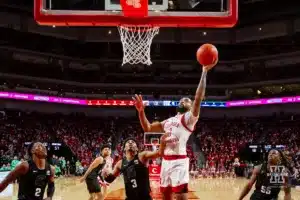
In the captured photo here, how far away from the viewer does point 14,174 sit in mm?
4957

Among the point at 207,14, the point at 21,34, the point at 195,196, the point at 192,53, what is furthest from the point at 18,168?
the point at 192,53

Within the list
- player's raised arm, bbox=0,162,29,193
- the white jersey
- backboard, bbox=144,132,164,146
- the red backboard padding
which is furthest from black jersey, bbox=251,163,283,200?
backboard, bbox=144,132,164,146

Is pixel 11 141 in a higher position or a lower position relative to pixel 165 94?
lower

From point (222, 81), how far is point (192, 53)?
10.3 ft

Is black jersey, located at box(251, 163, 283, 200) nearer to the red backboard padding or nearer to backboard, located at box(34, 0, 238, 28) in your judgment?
backboard, located at box(34, 0, 238, 28)

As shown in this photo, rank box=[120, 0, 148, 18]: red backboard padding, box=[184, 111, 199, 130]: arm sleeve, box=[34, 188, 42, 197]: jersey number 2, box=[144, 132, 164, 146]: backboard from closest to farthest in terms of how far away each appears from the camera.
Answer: box=[34, 188, 42, 197]: jersey number 2
box=[184, 111, 199, 130]: arm sleeve
box=[120, 0, 148, 18]: red backboard padding
box=[144, 132, 164, 146]: backboard

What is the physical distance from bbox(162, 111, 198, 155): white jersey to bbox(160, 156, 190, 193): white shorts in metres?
0.09

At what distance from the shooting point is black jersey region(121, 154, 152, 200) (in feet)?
17.5

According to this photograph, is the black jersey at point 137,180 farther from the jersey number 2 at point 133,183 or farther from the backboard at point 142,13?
the backboard at point 142,13

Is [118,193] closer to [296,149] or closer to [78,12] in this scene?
[78,12]

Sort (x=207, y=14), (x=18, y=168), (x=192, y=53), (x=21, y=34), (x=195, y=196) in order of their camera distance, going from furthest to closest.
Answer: (x=192, y=53) → (x=21, y=34) → (x=195, y=196) → (x=207, y=14) → (x=18, y=168)

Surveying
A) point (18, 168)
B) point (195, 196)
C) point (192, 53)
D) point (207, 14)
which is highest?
point (192, 53)

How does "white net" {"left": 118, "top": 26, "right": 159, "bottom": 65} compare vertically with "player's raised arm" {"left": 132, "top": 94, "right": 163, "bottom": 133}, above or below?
above

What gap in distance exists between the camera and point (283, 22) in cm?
3123
